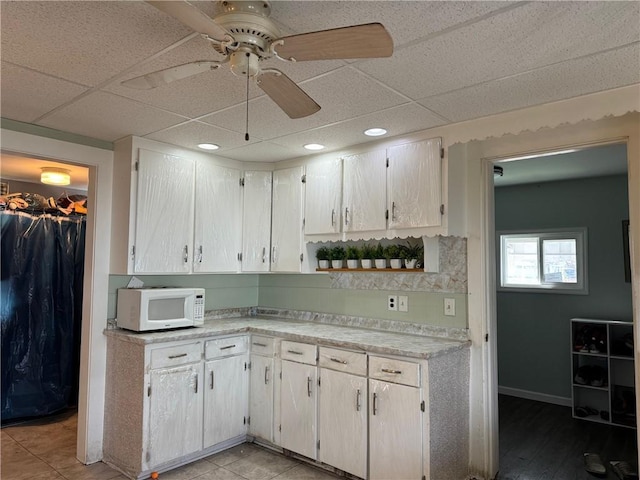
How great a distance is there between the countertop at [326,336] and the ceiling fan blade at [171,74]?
72.2 inches

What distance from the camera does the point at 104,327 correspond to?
3.22m

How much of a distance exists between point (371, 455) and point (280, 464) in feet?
2.52

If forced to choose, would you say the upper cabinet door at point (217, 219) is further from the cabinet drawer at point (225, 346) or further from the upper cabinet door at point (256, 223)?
the cabinet drawer at point (225, 346)

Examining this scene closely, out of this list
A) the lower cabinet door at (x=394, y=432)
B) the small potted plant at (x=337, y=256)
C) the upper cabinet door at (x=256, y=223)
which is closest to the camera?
the lower cabinet door at (x=394, y=432)

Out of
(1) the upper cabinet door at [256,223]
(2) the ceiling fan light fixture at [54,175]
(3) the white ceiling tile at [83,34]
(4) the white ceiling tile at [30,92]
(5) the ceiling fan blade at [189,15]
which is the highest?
(4) the white ceiling tile at [30,92]

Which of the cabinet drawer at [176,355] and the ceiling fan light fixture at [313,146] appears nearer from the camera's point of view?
the cabinet drawer at [176,355]

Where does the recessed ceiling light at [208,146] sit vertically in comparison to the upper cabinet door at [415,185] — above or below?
above

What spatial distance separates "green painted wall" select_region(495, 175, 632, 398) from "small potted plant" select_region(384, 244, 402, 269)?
2386 millimetres

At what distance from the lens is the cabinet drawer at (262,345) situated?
3.35 meters

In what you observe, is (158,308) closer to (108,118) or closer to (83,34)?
(108,118)

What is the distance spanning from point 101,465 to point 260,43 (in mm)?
3054

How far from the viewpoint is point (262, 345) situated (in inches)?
134

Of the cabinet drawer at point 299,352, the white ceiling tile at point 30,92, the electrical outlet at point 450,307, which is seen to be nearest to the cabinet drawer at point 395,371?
the cabinet drawer at point 299,352

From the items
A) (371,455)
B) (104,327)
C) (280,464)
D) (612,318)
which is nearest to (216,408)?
(280,464)
